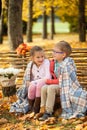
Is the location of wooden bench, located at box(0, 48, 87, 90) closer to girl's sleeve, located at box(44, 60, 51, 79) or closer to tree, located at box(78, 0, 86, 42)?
girl's sleeve, located at box(44, 60, 51, 79)

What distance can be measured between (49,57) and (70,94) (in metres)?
2.94

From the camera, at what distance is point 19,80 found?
10.2m

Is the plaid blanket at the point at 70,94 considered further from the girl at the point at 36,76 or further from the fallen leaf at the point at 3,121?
the fallen leaf at the point at 3,121

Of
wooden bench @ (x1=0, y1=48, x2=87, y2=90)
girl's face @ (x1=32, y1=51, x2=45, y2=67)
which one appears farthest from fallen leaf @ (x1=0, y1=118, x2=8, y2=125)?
wooden bench @ (x1=0, y1=48, x2=87, y2=90)

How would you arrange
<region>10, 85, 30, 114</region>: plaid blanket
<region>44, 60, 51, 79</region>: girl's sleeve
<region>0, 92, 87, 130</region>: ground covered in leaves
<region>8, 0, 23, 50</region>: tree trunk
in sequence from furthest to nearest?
<region>8, 0, 23, 50</region>: tree trunk < <region>10, 85, 30, 114</region>: plaid blanket < <region>44, 60, 51, 79</region>: girl's sleeve < <region>0, 92, 87, 130</region>: ground covered in leaves

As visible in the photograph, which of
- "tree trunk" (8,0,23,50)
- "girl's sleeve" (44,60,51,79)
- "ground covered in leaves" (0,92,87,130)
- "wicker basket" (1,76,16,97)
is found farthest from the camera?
"tree trunk" (8,0,23,50)

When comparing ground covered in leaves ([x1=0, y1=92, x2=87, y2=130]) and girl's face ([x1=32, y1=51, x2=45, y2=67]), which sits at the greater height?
girl's face ([x1=32, y1=51, x2=45, y2=67])

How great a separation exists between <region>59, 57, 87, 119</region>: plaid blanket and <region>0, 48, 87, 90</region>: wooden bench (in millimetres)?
2185

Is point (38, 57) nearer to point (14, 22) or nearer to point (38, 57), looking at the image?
point (38, 57)

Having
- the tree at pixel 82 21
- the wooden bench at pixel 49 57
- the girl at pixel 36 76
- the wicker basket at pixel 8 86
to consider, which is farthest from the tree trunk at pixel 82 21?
the girl at pixel 36 76

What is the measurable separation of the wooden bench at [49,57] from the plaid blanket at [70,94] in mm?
2185

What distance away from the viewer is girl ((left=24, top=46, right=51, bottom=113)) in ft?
23.8

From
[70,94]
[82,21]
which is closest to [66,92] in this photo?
[70,94]

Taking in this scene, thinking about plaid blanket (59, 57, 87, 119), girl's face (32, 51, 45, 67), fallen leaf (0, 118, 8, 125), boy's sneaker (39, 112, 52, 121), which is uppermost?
girl's face (32, 51, 45, 67)
